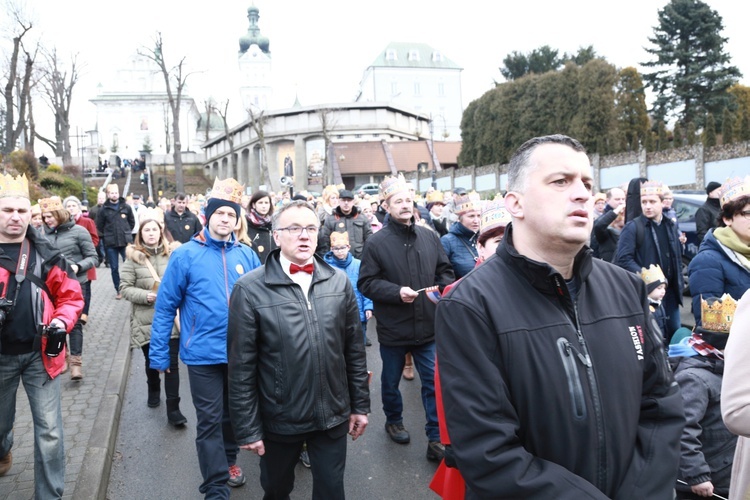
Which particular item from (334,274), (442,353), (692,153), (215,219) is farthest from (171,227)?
(692,153)

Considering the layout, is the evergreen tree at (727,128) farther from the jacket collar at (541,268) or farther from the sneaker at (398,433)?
the jacket collar at (541,268)

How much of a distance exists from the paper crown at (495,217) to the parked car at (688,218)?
8717 mm

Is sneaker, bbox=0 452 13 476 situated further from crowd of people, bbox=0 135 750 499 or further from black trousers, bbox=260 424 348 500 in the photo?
black trousers, bbox=260 424 348 500

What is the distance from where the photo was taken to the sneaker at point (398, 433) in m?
5.40

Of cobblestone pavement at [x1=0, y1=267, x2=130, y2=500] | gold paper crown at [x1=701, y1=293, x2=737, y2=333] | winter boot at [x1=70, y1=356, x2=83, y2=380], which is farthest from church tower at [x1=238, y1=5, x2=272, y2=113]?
gold paper crown at [x1=701, y1=293, x2=737, y2=333]

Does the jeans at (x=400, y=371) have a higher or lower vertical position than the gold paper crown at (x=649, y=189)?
lower

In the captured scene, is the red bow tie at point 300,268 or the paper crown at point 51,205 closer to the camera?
the red bow tie at point 300,268

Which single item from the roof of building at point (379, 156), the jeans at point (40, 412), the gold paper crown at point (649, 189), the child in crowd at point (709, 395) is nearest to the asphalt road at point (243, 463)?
the jeans at point (40, 412)

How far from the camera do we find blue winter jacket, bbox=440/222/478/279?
5789 millimetres

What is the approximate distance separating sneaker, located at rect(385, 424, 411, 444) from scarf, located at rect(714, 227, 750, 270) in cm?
304

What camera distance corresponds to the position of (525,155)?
218 cm

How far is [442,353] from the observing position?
2061 mm

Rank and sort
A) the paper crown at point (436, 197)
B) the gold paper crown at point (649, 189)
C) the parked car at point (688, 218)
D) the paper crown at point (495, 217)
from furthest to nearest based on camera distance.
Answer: the paper crown at point (436, 197)
the parked car at point (688, 218)
the gold paper crown at point (649, 189)
the paper crown at point (495, 217)

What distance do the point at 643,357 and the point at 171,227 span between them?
10.8 metres
